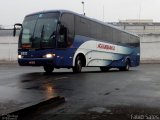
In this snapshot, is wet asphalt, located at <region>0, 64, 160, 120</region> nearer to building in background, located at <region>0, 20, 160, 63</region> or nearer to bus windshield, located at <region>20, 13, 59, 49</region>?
bus windshield, located at <region>20, 13, 59, 49</region>

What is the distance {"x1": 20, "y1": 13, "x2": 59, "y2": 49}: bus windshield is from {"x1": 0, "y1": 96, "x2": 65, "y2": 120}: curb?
972 cm

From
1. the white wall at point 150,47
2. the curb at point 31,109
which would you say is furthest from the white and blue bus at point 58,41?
the white wall at point 150,47

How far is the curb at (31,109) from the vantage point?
7.20 meters

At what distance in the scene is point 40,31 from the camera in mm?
19312

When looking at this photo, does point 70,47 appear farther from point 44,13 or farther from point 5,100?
point 5,100

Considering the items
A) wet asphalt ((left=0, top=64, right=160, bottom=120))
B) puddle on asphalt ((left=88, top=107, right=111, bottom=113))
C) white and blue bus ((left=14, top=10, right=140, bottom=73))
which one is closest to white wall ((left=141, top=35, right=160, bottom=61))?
white and blue bus ((left=14, top=10, right=140, bottom=73))

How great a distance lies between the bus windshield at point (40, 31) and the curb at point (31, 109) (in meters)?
9.72

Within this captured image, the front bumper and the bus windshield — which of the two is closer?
the front bumper

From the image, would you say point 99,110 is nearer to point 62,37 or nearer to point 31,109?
point 31,109

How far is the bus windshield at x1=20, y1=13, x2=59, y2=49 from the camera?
19.1 m

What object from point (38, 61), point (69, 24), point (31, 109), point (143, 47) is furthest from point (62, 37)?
point (143, 47)

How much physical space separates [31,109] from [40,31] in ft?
38.0

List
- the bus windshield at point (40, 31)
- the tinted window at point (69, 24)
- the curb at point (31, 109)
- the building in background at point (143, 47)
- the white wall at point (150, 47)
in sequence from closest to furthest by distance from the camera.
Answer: the curb at point (31, 109)
the bus windshield at point (40, 31)
the tinted window at point (69, 24)
the building in background at point (143, 47)
the white wall at point (150, 47)

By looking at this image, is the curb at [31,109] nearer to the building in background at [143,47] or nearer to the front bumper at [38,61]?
the front bumper at [38,61]
